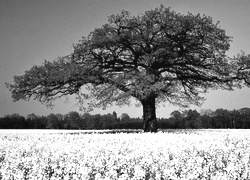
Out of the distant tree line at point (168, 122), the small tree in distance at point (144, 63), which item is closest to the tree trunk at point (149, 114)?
the small tree in distance at point (144, 63)

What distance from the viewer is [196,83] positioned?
93.1ft

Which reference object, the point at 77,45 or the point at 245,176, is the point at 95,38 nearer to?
the point at 77,45

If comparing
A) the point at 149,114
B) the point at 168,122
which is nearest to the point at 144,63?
the point at 149,114

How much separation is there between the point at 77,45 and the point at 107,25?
9.87ft

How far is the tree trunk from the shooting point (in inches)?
1016

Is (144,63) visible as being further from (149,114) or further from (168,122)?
(168,122)

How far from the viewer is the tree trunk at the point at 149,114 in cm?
2580

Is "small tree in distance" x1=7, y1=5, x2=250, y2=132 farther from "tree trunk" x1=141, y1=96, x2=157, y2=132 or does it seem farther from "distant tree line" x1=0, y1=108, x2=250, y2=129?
"distant tree line" x1=0, y1=108, x2=250, y2=129

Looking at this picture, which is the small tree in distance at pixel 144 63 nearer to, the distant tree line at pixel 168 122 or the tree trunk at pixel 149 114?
the tree trunk at pixel 149 114

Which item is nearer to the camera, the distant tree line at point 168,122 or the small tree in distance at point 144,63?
the small tree in distance at point 144,63

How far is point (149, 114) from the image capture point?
26.2 metres

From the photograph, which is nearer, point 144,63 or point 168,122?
point 144,63

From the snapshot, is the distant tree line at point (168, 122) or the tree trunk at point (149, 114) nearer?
the tree trunk at point (149, 114)

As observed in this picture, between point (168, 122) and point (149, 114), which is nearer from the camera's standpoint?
point (149, 114)
